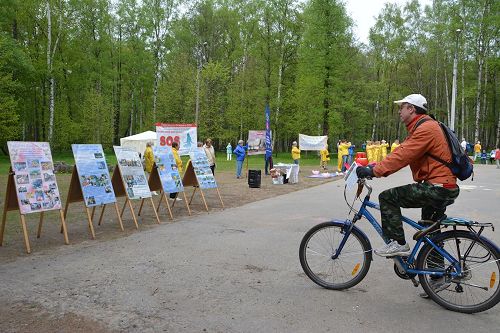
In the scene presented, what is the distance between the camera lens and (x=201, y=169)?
35.7ft

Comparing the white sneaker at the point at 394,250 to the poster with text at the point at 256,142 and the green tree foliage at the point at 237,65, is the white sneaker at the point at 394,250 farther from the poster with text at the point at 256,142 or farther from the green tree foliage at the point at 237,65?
the green tree foliage at the point at 237,65

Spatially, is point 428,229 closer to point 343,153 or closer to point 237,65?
point 343,153

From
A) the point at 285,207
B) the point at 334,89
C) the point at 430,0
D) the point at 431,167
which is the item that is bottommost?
the point at 285,207

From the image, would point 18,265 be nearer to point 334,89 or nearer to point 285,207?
point 285,207

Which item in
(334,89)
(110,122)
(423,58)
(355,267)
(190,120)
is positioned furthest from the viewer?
(423,58)

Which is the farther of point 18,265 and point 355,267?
point 18,265

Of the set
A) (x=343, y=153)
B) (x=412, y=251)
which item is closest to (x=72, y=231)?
(x=412, y=251)

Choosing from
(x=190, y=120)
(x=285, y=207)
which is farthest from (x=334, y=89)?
(x=285, y=207)

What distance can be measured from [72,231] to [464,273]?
22.0 ft

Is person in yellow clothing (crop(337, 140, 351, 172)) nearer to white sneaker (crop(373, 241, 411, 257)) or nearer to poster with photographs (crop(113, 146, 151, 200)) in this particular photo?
poster with photographs (crop(113, 146, 151, 200))

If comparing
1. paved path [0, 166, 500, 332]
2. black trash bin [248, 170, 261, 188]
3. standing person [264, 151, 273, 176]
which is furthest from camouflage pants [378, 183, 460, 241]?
standing person [264, 151, 273, 176]

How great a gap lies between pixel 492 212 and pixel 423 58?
46.9 m

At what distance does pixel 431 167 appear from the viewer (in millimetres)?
4109

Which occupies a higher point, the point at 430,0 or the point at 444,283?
the point at 430,0
